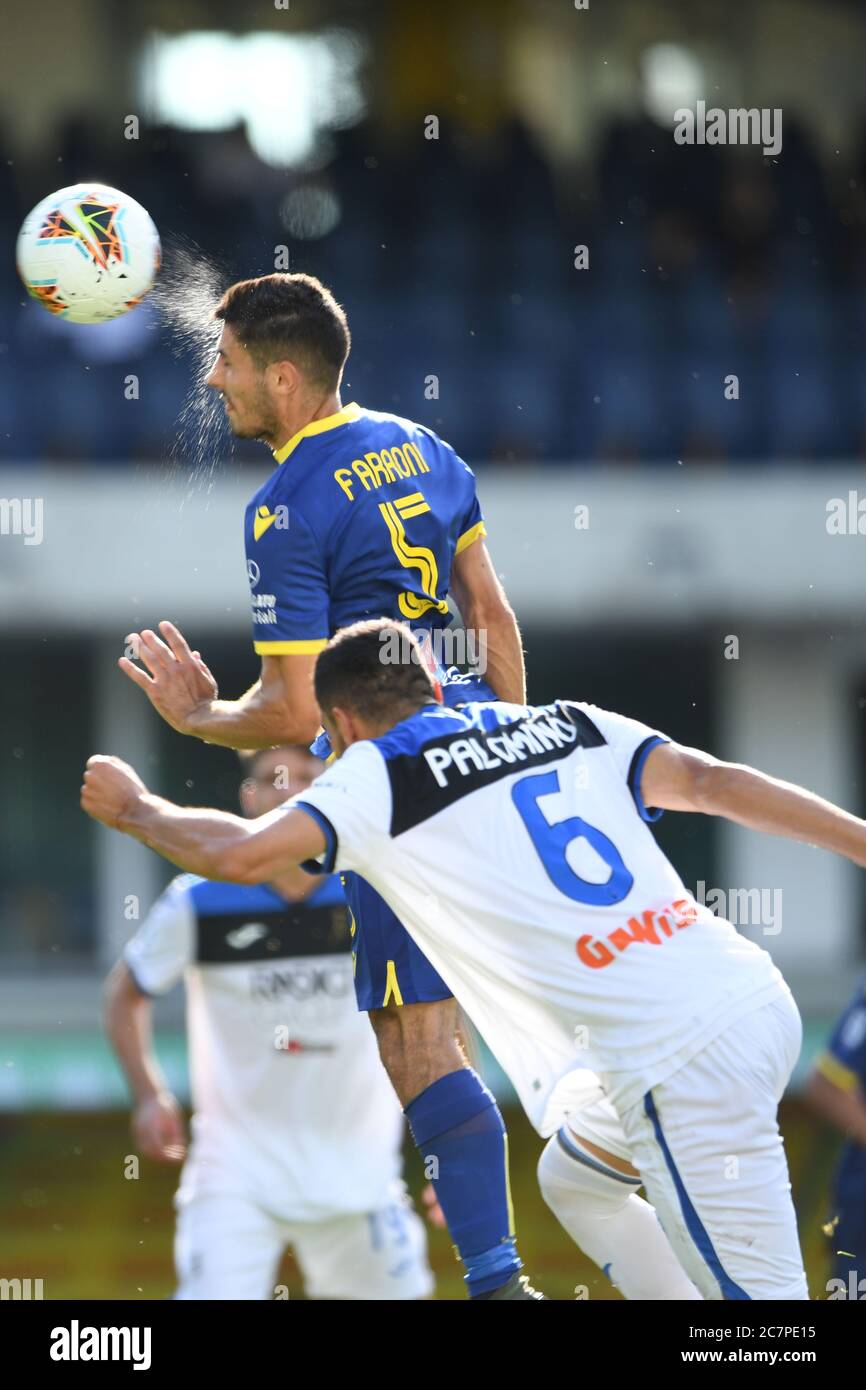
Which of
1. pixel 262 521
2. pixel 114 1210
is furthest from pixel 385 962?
pixel 114 1210

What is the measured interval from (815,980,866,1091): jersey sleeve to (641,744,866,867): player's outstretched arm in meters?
2.14

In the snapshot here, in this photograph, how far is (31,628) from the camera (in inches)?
410

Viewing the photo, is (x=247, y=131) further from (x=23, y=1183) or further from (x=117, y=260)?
(x=117, y=260)

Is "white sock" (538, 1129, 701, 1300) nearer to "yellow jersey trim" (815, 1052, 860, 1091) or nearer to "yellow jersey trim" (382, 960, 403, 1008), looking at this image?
"yellow jersey trim" (382, 960, 403, 1008)

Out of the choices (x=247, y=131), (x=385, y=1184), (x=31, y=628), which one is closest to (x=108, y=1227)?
(x=385, y=1184)

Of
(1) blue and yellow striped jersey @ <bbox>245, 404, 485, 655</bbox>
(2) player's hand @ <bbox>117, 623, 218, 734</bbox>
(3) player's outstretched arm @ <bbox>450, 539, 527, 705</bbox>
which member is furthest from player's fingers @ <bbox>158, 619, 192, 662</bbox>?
(3) player's outstretched arm @ <bbox>450, 539, 527, 705</bbox>

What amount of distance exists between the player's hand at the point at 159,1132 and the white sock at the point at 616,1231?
6.63ft

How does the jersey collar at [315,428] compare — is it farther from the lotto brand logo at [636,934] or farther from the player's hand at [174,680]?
the lotto brand logo at [636,934]

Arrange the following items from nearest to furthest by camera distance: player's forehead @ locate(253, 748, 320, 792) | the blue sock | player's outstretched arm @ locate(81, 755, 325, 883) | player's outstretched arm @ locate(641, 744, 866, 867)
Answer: player's outstretched arm @ locate(81, 755, 325, 883)
player's outstretched arm @ locate(641, 744, 866, 867)
the blue sock
player's forehead @ locate(253, 748, 320, 792)

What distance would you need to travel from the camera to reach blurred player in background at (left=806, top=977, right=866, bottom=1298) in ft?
17.9

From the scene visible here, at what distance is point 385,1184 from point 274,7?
8816 millimetres

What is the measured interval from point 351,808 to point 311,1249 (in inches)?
124

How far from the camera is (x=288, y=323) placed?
4.20 meters
